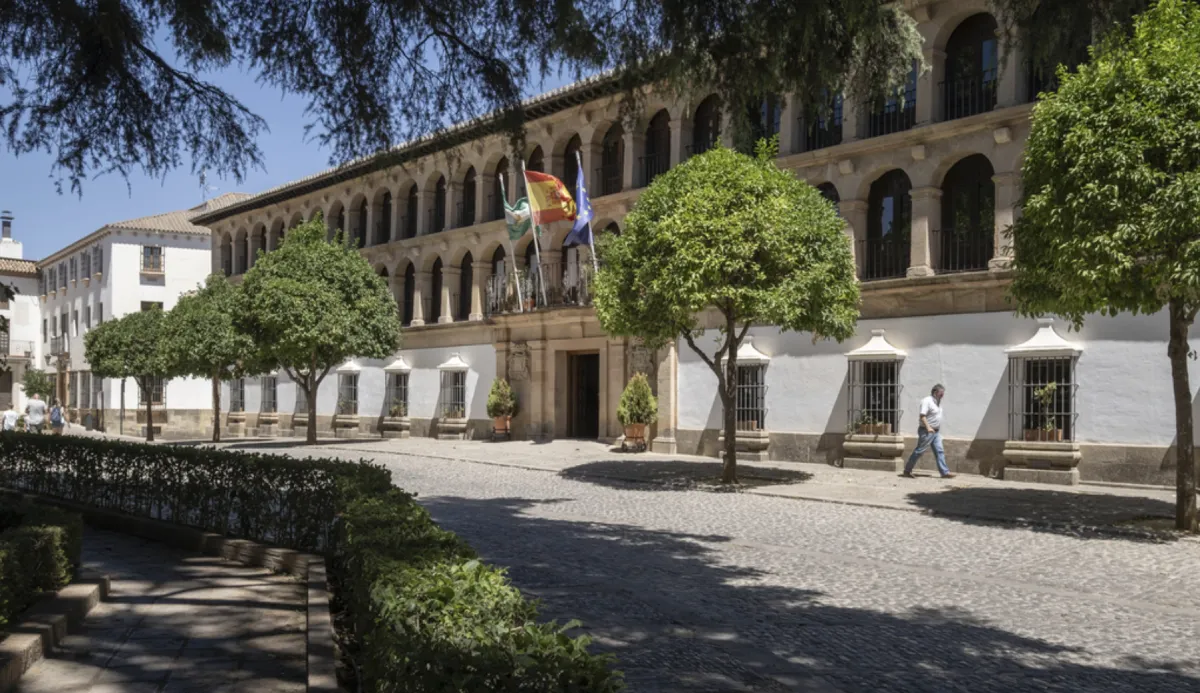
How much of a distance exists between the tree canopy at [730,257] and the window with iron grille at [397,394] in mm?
18844

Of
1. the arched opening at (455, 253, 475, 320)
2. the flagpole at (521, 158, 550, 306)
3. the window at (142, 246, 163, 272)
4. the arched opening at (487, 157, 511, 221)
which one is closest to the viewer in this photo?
the flagpole at (521, 158, 550, 306)

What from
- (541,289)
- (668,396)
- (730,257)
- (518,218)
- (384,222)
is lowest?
(668,396)

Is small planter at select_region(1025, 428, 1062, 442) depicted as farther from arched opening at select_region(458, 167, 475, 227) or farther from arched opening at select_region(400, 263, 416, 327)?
arched opening at select_region(400, 263, 416, 327)

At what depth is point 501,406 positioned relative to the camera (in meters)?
31.3

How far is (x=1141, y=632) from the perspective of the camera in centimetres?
763

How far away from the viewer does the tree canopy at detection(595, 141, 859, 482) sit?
58.3 ft

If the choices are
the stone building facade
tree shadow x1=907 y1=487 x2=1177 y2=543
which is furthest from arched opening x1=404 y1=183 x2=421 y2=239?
tree shadow x1=907 y1=487 x2=1177 y2=543

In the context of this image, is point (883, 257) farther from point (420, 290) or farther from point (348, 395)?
point (348, 395)

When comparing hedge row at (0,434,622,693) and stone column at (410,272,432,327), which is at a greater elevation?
stone column at (410,272,432,327)

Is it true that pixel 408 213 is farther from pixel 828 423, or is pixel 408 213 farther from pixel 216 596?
pixel 216 596

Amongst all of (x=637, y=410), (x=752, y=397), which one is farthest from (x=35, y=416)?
(x=752, y=397)

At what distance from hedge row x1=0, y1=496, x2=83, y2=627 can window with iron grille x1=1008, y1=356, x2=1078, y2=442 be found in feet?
52.4

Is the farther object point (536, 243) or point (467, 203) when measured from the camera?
point (467, 203)

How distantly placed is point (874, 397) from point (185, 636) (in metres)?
17.3
